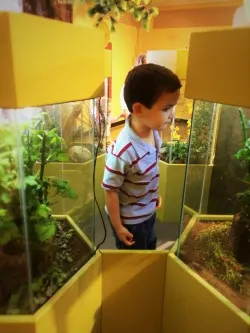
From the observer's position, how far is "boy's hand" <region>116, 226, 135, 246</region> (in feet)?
3.37

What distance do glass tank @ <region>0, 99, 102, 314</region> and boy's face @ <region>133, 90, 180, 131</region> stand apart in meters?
0.17

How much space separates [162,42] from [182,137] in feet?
5.55

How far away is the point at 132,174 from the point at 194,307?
1.54ft

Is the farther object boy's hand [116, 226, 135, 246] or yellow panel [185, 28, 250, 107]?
boy's hand [116, 226, 135, 246]

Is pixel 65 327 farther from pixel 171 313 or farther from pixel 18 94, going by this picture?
pixel 18 94

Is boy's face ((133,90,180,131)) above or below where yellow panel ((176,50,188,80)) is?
below

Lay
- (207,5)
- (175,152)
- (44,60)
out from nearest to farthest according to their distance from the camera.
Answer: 1. (44,60)
2. (175,152)
3. (207,5)

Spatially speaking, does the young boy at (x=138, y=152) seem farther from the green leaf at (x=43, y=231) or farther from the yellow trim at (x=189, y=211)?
the green leaf at (x=43, y=231)

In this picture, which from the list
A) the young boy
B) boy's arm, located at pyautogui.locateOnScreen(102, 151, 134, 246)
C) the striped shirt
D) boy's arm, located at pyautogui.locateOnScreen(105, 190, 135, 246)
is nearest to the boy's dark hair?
the young boy

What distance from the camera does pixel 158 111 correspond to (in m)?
0.97

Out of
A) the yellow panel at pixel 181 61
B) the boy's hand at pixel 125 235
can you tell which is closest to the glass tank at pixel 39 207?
the boy's hand at pixel 125 235

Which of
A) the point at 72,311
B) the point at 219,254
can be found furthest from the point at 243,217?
the point at 72,311

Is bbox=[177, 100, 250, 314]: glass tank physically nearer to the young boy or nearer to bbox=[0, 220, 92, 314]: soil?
the young boy

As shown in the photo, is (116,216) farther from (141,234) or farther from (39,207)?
(39,207)
